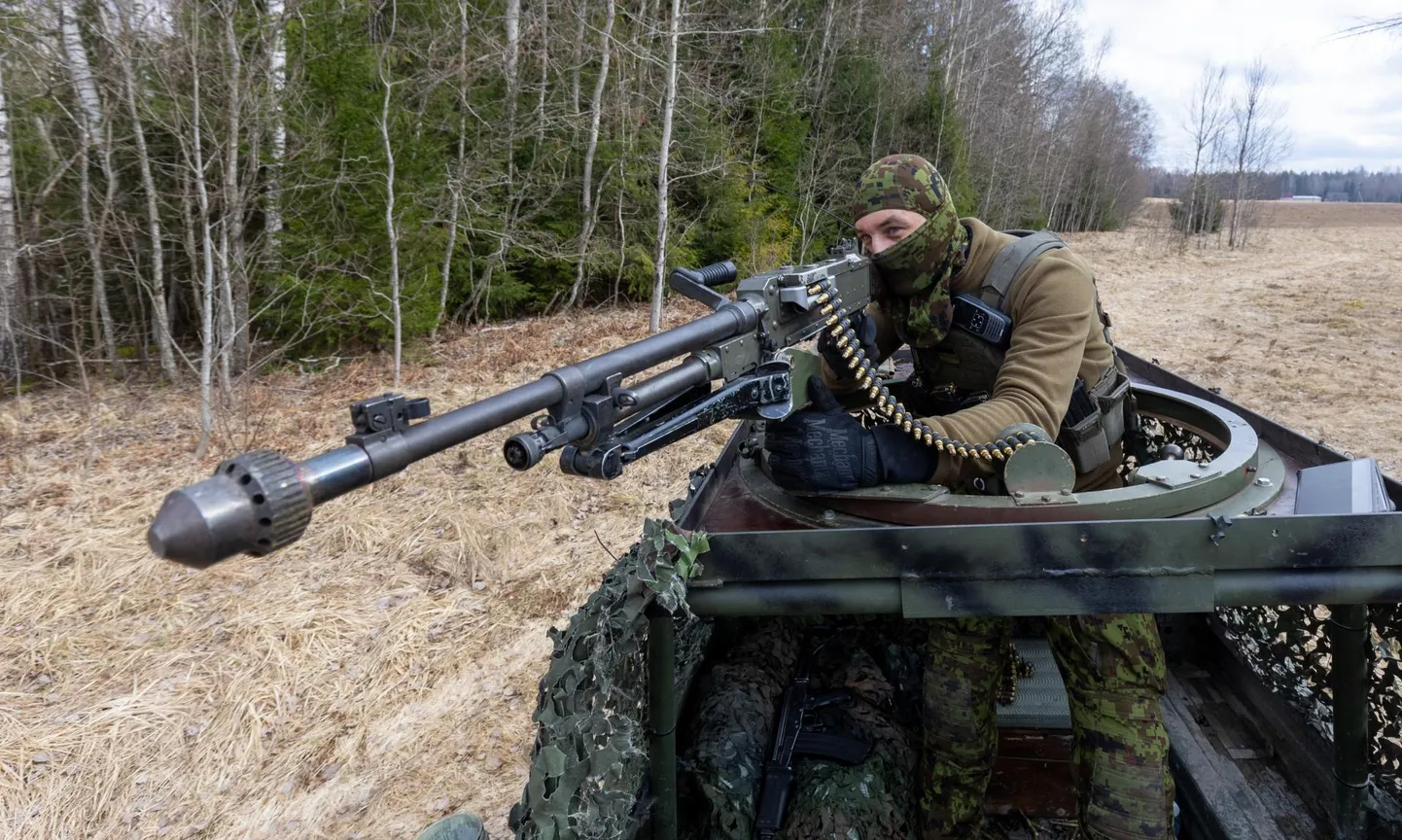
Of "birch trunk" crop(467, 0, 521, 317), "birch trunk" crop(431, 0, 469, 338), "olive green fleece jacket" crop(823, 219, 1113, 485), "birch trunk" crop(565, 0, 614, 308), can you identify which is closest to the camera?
"olive green fleece jacket" crop(823, 219, 1113, 485)

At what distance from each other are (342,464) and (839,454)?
149 cm

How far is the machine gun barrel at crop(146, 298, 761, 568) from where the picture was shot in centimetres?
134

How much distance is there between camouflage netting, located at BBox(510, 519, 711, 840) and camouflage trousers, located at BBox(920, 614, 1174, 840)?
4.02 ft

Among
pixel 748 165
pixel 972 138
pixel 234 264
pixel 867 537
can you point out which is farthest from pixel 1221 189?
pixel 867 537

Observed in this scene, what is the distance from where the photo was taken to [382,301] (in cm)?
1137

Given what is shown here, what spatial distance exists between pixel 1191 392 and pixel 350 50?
417 inches

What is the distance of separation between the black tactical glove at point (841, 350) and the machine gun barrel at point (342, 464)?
90 centimetres

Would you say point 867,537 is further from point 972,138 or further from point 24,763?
point 972,138

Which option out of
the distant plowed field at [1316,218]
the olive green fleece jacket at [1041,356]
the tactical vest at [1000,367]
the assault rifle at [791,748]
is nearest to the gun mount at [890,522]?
the olive green fleece jacket at [1041,356]

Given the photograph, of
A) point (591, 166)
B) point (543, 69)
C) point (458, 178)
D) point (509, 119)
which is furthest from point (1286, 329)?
point (458, 178)

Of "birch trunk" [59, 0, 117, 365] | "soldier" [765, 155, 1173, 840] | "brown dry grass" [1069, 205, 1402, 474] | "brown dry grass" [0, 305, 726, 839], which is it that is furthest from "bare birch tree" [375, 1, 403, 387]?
"brown dry grass" [1069, 205, 1402, 474]

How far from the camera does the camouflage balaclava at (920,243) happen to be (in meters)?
2.97

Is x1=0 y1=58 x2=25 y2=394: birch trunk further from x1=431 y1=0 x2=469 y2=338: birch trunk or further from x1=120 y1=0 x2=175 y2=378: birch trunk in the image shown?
x1=431 y1=0 x2=469 y2=338: birch trunk

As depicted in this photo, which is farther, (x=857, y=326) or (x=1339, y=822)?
(x=857, y=326)
